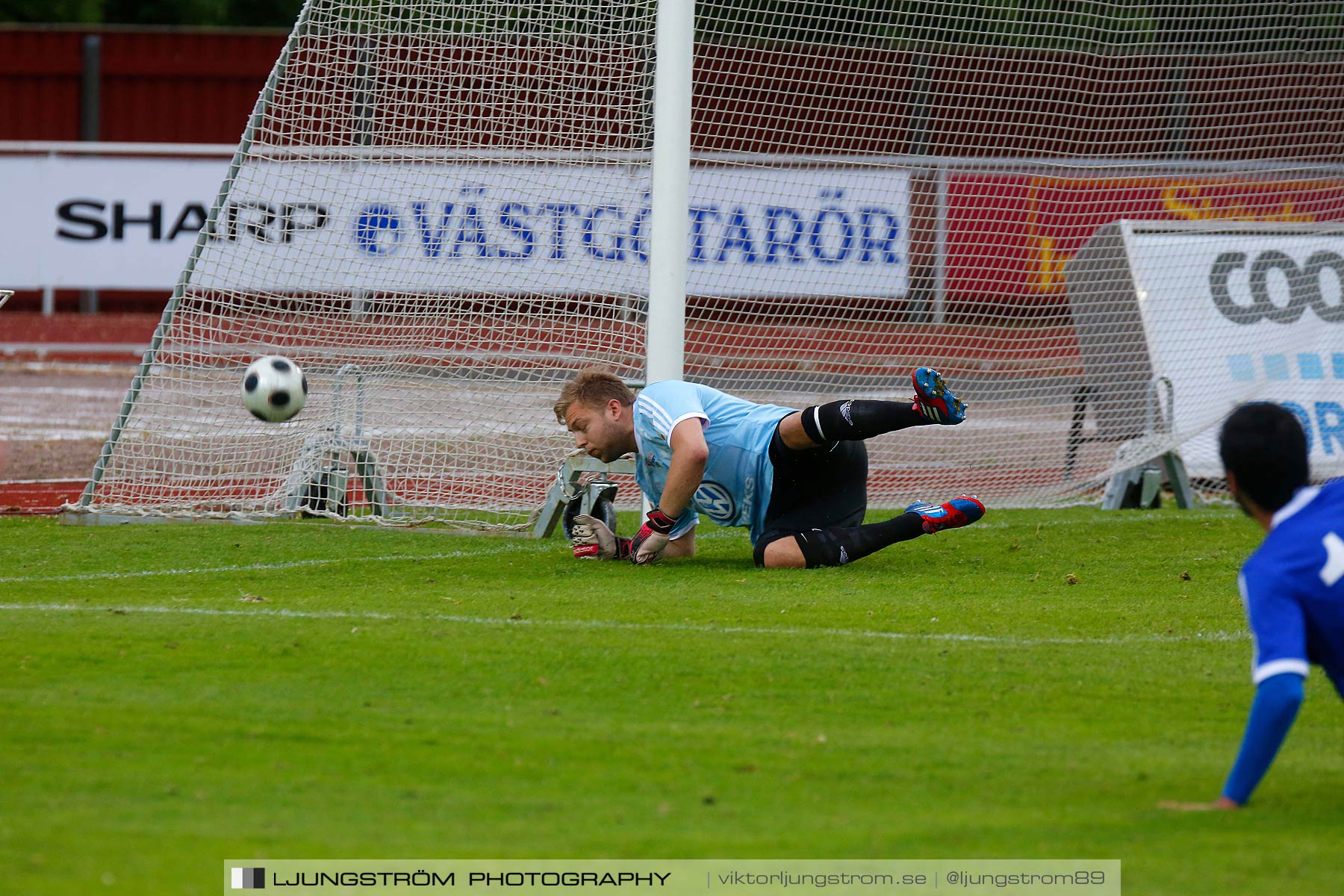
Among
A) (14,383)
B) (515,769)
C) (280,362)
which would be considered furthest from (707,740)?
(14,383)

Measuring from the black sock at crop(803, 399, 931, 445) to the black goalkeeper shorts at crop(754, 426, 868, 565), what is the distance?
271 mm

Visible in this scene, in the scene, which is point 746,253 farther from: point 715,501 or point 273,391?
point 273,391

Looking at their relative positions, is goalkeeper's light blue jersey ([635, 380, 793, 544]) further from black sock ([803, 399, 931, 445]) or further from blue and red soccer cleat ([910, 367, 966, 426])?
blue and red soccer cleat ([910, 367, 966, 426])

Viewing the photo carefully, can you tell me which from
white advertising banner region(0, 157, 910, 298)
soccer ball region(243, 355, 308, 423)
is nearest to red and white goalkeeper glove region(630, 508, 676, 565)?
soccer ball region(243, 355, 308, 423)

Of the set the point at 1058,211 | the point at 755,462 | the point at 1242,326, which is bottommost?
the point at 755,462

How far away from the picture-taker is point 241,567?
21.3 feet

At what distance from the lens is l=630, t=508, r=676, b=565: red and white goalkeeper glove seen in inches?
249

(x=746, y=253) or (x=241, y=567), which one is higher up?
(x=746, y=253)

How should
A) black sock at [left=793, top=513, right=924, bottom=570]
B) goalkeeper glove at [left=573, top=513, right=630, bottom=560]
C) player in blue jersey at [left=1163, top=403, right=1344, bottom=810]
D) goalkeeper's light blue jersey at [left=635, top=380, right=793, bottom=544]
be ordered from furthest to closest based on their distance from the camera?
goalkeeper glove at [left=573, top=513, right=630, bottom=560]
black sock at [left=793, top=513, right=924, bottom=570]
goalkeeper's light blue jersey at [left=635, top=380, right=793, bottom=544]
player in blue jersey at [left=1163, top=403, right=1344, bottom=810]

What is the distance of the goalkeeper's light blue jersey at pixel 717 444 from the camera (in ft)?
20.5

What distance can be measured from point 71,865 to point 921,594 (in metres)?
3.70

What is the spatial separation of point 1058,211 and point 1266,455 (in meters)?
8.67

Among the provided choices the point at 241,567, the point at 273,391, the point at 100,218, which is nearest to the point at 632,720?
the point at 241,567

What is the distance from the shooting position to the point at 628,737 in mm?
→ 3861
